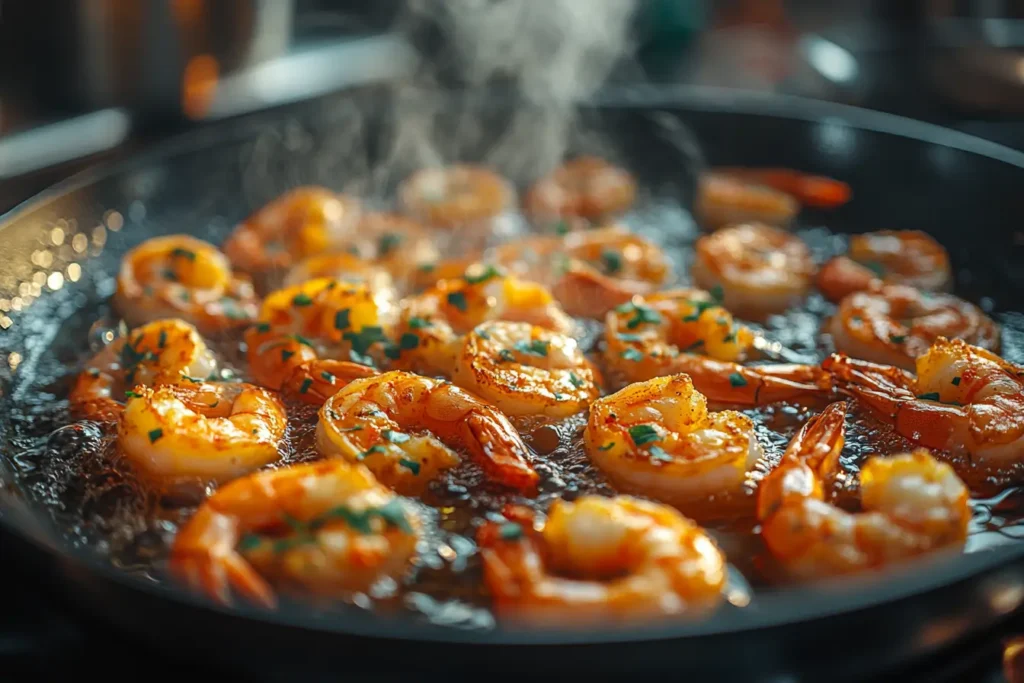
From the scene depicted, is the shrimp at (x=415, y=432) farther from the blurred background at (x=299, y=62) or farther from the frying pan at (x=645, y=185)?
the blurred background at (x=299, y=62)

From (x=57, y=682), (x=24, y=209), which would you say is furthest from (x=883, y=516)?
(x=24, y=209)

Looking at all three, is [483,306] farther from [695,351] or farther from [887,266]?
[887,266]

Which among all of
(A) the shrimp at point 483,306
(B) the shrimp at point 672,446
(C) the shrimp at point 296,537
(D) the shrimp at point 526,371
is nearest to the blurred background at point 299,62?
(A) the shrimp at point 483,306

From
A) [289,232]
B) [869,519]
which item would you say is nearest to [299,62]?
[289,232]

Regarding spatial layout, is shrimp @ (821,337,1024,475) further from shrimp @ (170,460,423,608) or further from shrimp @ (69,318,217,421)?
shrimp @ (69,318,217,421)

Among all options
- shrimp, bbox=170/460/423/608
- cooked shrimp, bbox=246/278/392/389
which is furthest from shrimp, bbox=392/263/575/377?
shrimp, bbox=170/460/423/608

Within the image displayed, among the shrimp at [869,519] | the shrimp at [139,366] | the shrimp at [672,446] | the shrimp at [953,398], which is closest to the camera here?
the shrimp at [869,519]
